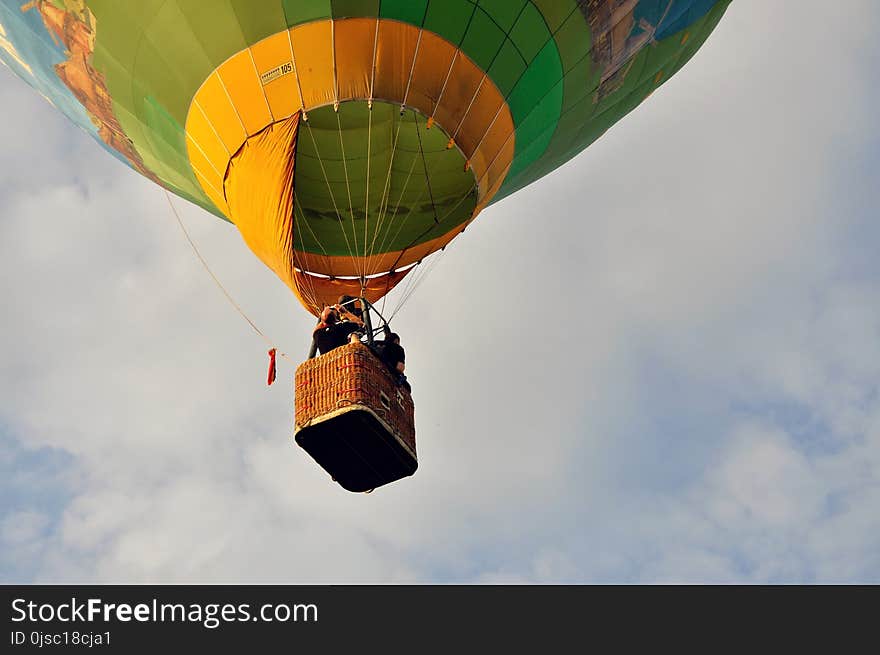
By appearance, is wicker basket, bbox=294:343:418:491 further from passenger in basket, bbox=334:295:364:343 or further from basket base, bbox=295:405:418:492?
passenger in basket, bbox=334:295:364:343

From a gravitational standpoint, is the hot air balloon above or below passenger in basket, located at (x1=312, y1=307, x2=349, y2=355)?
above

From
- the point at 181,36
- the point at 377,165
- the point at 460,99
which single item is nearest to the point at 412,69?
the point at 460,99

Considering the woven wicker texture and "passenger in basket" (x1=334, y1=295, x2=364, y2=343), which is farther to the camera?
"passenger in basket" (x1=334, y1=295, x2=364, y2=343)

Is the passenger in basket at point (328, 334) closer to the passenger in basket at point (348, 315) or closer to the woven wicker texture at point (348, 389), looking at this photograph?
the passenger in basket at point (348, 315)

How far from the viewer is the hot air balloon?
367 inches

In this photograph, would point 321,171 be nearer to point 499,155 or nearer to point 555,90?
point 499,155

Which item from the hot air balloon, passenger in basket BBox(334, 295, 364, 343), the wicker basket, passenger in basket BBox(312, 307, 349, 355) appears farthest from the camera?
passenger in basket BBox(334, 295, 364, 343)

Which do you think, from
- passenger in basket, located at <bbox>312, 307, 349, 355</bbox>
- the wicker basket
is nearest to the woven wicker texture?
the wicker basket

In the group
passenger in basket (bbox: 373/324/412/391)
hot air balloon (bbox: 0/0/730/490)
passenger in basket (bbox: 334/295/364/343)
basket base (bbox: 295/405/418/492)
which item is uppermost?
hot air balloon (bbox: 0/0/730/490)

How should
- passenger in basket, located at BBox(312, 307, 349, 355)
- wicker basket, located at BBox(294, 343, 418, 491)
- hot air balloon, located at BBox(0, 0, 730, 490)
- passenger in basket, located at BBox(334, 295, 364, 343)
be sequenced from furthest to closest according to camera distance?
passenger in basket, located at BBox(334, 295, 364, 343)
passenger in basket, located at BBox(312, 307, 349, 355)
hot air balloon, located at BBox(0, 0, 730, 490)
wicker basket, located at BBox(294, 343, 418, 491)

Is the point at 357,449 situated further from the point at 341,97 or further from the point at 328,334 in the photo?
the point at 341,97

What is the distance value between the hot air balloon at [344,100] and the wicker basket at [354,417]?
1.3 inches

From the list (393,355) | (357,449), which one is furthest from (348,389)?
(393,355)

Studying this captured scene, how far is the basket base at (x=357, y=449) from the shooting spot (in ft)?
28.4
